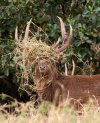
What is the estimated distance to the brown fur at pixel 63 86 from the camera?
9.93 m

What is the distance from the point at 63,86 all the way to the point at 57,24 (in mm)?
2054

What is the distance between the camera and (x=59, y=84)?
10.2 m

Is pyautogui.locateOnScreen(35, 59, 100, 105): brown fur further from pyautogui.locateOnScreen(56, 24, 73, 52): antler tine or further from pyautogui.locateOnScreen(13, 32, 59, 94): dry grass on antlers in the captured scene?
pyautogui.locateOnScreen(56, 24, 73, 52): antler tine

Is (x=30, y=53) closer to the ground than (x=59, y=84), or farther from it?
farther from it

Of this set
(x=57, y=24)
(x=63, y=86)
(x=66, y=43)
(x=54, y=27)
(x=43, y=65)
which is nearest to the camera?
(x=43, y=65)

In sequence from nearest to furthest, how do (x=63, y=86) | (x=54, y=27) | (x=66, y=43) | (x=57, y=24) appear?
(x=63, y=86)
(x=66, y=43)
(x=54, y=27)
(x=57, y=24)

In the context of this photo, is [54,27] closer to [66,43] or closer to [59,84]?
[66,43]

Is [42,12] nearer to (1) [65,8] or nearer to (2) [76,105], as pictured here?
(1) [65,8]

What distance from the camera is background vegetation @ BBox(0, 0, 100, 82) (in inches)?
455

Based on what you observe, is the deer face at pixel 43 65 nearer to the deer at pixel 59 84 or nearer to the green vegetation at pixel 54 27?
the deer at pixel 59 84

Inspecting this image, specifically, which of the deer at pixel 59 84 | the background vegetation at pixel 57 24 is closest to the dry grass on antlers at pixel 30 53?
the deer at pixel 59 84

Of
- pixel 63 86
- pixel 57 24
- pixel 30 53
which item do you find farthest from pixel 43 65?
pixel 57 24

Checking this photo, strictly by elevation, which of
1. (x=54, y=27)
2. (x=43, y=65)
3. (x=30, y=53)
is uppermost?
(x=54, y=27)

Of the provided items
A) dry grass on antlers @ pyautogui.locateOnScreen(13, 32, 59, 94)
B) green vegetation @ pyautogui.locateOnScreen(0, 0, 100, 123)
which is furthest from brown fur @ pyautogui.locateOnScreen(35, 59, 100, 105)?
green vegetation @ pyautogui.locateOnScreen(0, 0, 100, 123)
